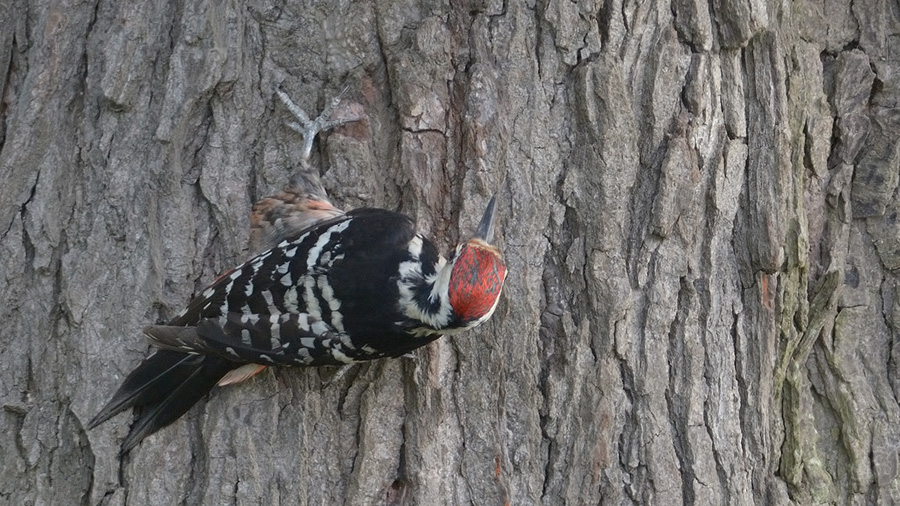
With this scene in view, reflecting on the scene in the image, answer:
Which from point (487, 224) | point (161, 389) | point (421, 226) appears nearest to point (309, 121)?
point (421, 226)

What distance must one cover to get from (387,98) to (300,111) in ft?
0.85

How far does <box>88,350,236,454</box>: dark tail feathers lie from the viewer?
2395 mm

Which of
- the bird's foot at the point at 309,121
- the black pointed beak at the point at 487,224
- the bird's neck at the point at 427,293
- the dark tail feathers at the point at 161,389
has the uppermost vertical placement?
the bird's foot at the point at 309,121

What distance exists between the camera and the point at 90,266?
2.48m

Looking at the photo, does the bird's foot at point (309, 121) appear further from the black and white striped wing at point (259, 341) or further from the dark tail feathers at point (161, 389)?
the dark tail feathers at point (161, 389)

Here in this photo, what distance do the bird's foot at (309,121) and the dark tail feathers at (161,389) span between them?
69 cm

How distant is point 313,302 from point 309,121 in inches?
21.1

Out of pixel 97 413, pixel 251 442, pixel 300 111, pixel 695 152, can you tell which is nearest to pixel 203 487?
pixel 251 442

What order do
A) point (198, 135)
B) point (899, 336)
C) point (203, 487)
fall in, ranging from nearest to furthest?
point (203, 487) < point (198, 135) < point (899, 336)

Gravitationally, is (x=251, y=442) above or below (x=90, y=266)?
below

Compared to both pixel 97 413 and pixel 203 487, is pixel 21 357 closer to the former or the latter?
pixel 97 413

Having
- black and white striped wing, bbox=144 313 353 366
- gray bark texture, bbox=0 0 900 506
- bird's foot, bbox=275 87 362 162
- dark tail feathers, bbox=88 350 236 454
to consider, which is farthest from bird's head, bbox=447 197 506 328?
dark tail feathers, bbox=88 350 236 454

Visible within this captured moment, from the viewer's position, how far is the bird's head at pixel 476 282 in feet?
7.45

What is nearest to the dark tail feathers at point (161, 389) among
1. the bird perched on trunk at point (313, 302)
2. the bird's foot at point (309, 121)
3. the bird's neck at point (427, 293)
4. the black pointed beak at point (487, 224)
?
the bird perched on trunk at point (313, 302)
